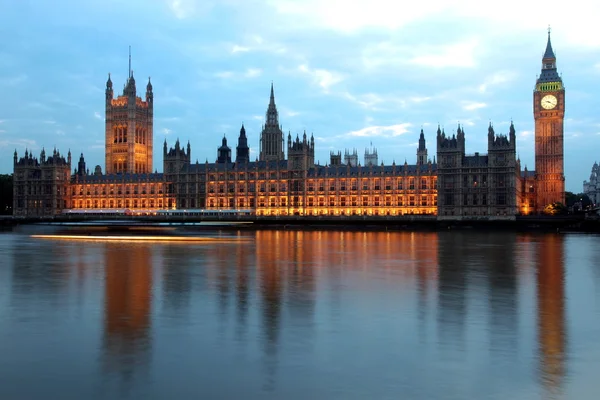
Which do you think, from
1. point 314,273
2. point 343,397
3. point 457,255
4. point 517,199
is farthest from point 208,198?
point 343,397

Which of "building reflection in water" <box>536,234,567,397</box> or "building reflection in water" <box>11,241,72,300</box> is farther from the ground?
"building reflection in water" <box>11,241,72,300</box>

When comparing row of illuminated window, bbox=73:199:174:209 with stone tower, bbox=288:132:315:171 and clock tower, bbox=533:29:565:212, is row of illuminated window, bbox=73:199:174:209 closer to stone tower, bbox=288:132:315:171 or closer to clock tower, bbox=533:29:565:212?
stone tower, bbox=288:132:315:171

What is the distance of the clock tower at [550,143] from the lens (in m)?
135

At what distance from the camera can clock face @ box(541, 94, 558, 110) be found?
13662 centimetres

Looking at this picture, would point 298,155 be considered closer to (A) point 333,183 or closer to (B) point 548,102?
(A) point 333,183

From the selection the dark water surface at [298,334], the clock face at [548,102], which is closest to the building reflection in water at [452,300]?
the dark water surface at [298,334]

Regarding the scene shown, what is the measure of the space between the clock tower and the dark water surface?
373 ft

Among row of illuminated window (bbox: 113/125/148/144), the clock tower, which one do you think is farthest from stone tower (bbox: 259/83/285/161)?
the clock tower

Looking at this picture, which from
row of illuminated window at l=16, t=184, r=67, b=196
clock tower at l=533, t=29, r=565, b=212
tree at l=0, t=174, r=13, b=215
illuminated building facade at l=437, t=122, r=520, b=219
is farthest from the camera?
tree at l=0, t=174, r=13, b=215

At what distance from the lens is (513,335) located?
1599 cm

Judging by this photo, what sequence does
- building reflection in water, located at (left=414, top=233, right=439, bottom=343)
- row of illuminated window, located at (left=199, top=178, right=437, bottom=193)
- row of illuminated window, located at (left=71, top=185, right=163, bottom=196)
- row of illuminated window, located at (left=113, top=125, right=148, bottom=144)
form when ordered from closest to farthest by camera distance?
A: 1. building reflection in water, located at (left=414, top=233, right=439, bottom=343)
2. row of illuminated window, located at (left=199, top=178, right=437, bottom=193)
3. row of illuminated window, located at (left=71, top=185, right=163, bottom=196)
4. row of illuminated window, located at (left=113, top=125, right=148, bottom=144)

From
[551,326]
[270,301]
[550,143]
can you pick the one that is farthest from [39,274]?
[550,143]

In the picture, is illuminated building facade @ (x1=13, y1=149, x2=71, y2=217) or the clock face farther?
illuminated building facade @ (x1=13, y1=149, x2=71, y2=217)

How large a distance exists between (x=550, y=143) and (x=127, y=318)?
438 feet
